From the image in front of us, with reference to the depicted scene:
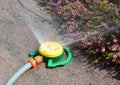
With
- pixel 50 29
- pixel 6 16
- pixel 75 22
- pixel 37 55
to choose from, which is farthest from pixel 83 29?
pixel 6 16

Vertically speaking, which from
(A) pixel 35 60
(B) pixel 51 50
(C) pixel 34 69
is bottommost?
(C) pixel 34 69

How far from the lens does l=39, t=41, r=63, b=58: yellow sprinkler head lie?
4.05 meters

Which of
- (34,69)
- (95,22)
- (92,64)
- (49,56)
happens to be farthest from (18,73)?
(95,22)

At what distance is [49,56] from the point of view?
160 inches

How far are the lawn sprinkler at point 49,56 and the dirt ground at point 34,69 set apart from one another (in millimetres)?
78

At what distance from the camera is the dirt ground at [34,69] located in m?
3.91

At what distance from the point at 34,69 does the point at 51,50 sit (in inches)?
13.9

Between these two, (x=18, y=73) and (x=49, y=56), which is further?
(x=49, y=56)

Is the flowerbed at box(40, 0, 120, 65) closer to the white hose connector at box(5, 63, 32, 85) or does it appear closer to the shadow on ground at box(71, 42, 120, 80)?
the shadow on ground at box(71, 42, 120, 80)

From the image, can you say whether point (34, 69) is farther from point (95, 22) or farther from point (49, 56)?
point (95, 22)

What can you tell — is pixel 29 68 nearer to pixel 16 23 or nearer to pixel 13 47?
pixel 13 47

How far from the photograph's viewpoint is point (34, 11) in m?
5.53

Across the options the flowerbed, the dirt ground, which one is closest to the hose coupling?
the dirt ground

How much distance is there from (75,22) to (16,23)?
1.03 m
